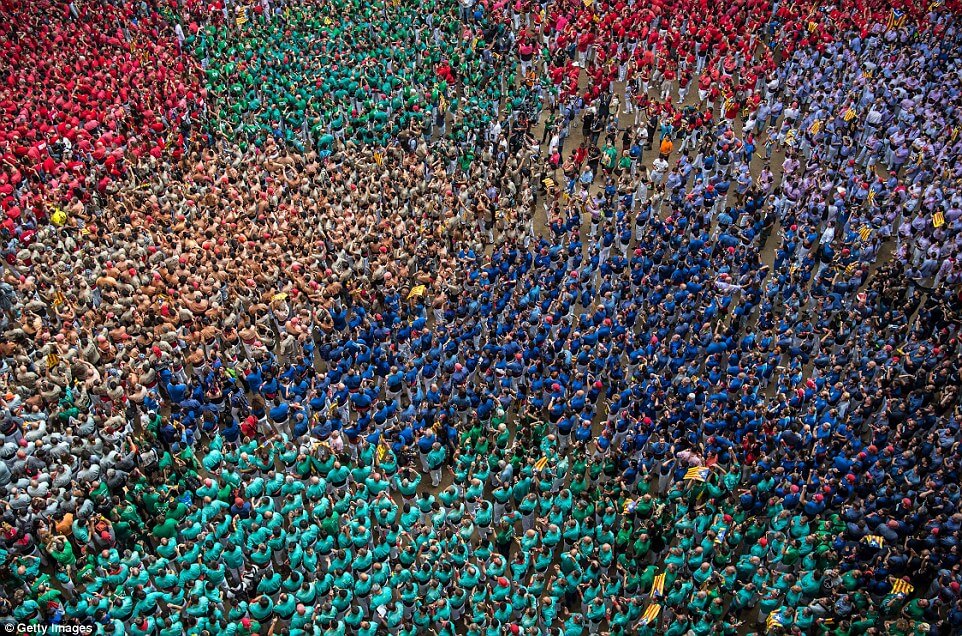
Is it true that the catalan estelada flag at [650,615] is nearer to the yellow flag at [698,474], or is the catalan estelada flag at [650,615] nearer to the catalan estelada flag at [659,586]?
the catalan estelada flag at [659,586]

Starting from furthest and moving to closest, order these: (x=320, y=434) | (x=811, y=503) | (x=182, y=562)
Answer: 1. (x=320, y=434)
2. (x=811, y=503)
3. (x=182, y=562)

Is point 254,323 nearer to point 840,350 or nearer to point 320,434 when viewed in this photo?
point 320,434

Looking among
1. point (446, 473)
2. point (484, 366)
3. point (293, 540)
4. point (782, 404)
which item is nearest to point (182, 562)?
point (293, 540)

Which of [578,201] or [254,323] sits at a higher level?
[578,201]

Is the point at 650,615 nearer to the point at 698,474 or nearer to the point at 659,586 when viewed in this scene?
the point at 659,586

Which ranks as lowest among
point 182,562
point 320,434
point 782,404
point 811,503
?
point 182,562

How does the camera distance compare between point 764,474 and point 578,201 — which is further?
point 578,201

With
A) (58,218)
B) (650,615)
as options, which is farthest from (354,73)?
(650,615)

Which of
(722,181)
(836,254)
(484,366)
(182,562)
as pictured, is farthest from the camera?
(722,181)
